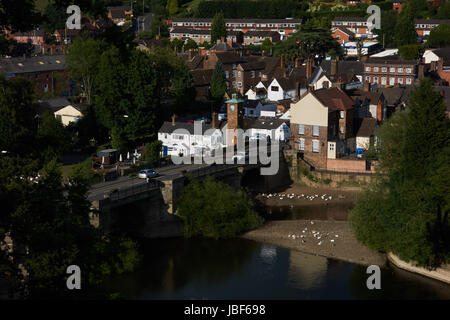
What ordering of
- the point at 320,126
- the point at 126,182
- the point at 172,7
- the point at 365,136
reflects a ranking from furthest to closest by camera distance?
the point at 172,7 < the point at 365,136 < the point at 320,126 < the point at 126,182

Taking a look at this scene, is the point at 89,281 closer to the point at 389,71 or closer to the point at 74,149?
the point at 74,149

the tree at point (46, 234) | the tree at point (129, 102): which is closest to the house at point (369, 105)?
the tree at point (129, 102)

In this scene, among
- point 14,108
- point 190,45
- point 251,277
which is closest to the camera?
point 251,277

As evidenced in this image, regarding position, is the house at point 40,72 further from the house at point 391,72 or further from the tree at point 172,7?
the tree at point 172,7

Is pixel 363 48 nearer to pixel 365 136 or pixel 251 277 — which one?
pixel 365 136

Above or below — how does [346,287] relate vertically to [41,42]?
below

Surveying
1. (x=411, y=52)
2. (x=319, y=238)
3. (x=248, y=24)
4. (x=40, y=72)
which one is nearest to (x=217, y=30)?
(x=248, y=24)

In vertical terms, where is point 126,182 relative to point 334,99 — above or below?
below

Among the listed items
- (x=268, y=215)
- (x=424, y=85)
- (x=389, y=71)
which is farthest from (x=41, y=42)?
(x=424, y=85)
